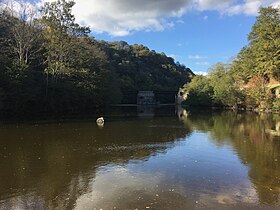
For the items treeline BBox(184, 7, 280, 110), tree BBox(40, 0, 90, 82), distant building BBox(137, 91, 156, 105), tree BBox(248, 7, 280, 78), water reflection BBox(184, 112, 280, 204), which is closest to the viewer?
water reflection BBox(184, 112, 280, 204)

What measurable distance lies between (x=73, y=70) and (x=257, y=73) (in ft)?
137

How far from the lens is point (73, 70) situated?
160 ft

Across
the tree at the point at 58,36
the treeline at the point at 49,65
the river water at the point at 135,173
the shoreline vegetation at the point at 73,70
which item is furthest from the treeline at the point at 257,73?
the river water at the point at 135,173

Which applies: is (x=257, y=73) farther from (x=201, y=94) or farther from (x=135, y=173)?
(x=135, y=173)

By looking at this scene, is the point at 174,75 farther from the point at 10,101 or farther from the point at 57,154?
→ the point at 57,154

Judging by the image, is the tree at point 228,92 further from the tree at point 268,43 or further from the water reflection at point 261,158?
the water reflection at point 261,158

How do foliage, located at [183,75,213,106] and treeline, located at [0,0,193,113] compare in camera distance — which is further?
foliage, located at [183,75,213,106]

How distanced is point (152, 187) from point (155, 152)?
6845mm

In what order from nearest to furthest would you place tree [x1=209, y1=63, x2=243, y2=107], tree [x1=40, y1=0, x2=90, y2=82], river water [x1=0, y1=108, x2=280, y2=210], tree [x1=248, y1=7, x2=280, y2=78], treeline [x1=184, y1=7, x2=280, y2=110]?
river water [x1=0, y1=108, x2=280, y2=210] → tree [x1=40, y1=0, x2=90, y2=82] → treeline [x1=184, y1=7, x2=280, y2=110] → tree [x1=248, y1=7, x2=280, y2=78] → tree [x1=209, y1=63, x2=243, y2=107]

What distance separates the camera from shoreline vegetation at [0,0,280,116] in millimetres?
39722

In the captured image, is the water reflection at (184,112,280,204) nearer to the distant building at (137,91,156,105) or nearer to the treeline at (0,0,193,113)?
the treeline at (0,0,193,113)

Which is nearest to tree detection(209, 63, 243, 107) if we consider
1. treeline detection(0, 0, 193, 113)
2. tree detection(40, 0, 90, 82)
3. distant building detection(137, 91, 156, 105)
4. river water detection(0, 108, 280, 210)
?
Result: treeline detection(0, 0, 193, 113)

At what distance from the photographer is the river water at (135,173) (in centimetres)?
909

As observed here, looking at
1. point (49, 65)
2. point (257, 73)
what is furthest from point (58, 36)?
point (257, 73)
